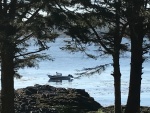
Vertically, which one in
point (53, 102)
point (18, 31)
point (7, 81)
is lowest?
point (53, 102)

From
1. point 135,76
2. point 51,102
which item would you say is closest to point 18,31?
point 135,76

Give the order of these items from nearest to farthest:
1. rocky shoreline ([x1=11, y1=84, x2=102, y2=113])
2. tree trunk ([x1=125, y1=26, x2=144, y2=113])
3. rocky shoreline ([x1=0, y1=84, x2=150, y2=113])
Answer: tree trunk ([x1=125, y1=26, x2=144, y2=113]), rocky shoreline ([x1=0, y1=84, x2=150, y2=113]), rocky shoreline ([x1=11, y1=84, x2=102, y2=113])

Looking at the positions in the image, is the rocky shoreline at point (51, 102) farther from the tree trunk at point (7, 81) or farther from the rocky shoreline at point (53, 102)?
the tree trunk at point (7, 81)

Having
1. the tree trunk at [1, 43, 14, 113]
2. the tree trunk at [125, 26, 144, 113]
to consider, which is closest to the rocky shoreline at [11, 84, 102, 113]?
the tree trunk at [125, 26, 144, 113]

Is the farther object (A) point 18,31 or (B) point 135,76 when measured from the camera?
(B) point 135,76

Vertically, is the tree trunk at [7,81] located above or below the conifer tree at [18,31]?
below

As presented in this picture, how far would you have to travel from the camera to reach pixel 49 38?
1480 cm

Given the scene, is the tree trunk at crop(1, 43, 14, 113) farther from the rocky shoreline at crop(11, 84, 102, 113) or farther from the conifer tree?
the rocky shoreline at crop(11, 84, 102, 113)

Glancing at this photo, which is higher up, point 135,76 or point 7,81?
point 135,76

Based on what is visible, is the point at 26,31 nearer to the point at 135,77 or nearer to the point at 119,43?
the point at 119,43

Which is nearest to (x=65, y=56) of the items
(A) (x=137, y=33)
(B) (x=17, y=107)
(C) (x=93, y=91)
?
(C) (x=93, y=91)

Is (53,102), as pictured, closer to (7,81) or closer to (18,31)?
(7,81)

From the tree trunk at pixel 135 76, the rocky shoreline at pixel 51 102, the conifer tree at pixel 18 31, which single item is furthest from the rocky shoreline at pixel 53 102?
Answer: the conifer tree at pixel 18 31

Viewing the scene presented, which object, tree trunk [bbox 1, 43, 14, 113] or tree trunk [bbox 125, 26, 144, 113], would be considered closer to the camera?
tree trunk [bbox 1, 43, 14, 113]
